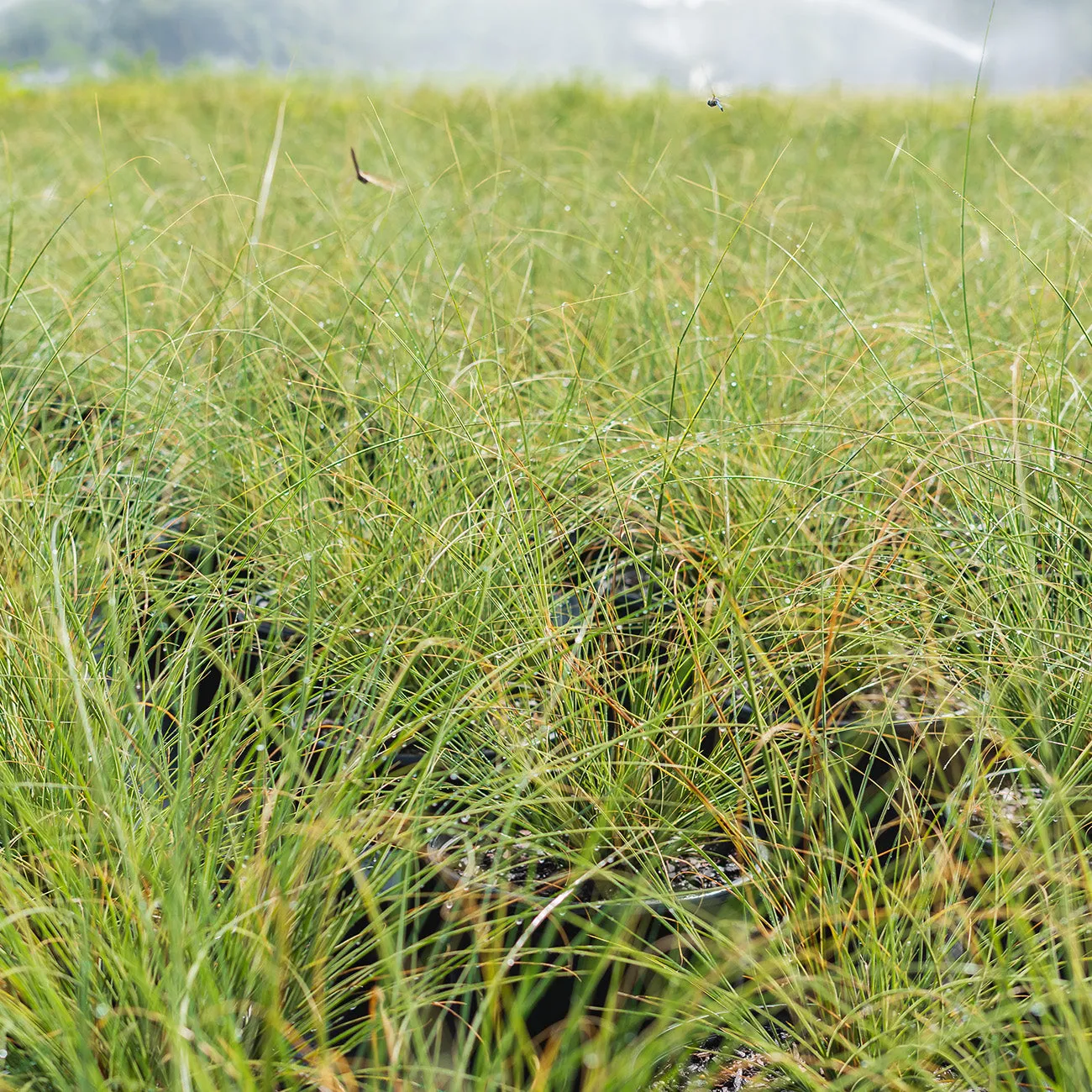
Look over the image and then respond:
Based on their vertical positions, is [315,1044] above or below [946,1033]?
below

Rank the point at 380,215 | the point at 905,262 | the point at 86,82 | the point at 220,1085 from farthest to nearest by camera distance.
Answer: the point at 86,82, the point at 905,262, the point at 380,215, the point at 220,1085

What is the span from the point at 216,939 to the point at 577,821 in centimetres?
40

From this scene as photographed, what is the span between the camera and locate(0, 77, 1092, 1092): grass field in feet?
2.50

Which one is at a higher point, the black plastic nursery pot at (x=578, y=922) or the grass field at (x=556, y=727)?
the grass field at (x=556, y=727)

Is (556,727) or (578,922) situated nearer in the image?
(578,922)

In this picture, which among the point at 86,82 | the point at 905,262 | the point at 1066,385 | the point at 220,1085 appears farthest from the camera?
the point at 86,82

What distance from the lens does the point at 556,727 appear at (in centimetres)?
101

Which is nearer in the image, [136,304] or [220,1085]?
[220,1085]

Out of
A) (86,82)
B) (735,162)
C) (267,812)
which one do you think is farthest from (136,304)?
(86,82)

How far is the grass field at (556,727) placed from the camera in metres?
0.76

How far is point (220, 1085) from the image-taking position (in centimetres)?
71

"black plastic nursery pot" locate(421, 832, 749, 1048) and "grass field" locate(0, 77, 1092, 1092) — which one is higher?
"grass field" locate(0, 77, 1092, 1092)

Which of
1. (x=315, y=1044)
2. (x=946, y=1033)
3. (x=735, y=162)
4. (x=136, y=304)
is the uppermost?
(x=735, y=162)

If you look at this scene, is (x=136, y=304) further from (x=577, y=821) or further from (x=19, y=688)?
(x=577, y=821)
